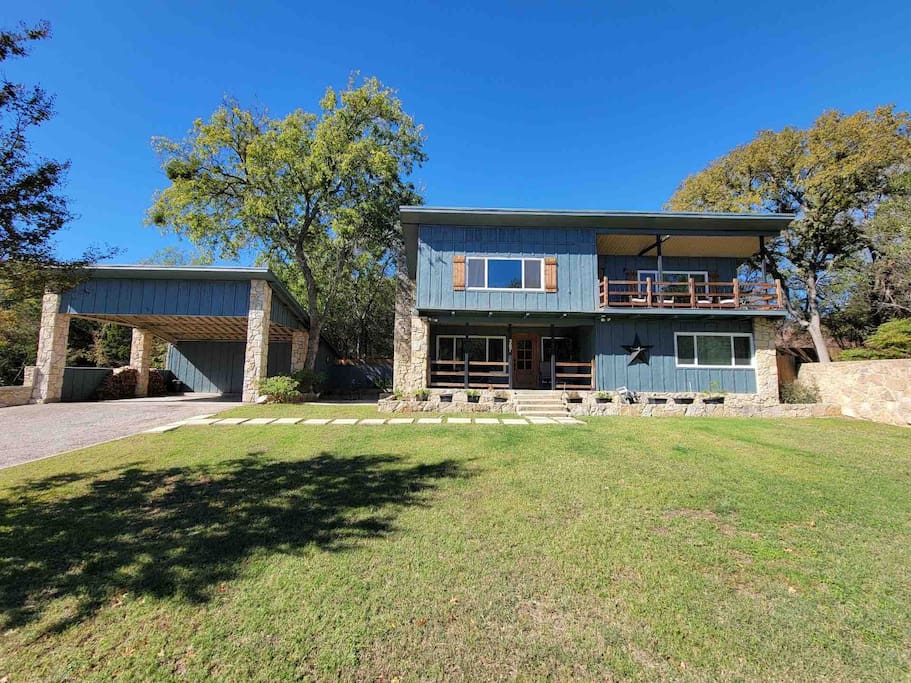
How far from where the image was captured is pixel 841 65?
42.1ft

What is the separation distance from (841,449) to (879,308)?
13265 millimetres

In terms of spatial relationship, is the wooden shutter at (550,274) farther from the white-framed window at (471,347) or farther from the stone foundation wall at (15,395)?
the stone foundation wall at (15,395)

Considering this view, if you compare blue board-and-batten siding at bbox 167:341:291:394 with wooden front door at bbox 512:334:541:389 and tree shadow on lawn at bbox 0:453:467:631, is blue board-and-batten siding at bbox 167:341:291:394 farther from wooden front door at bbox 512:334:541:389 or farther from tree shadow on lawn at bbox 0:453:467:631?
tree shadow on lawn at bbox 0:453:467:631

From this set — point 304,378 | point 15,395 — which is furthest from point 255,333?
point 15,395

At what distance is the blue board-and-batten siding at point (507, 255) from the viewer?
12.4m

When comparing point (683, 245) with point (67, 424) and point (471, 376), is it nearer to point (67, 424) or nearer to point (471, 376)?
point (471, 376)

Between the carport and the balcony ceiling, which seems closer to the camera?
the carport

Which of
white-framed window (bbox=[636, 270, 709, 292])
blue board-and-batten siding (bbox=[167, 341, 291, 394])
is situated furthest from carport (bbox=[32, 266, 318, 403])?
white-framed window (bbox=[636, 270, 709, 292])

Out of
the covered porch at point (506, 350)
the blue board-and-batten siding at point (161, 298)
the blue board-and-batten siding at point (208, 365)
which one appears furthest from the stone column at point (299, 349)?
the covered porch at point (506, 350)

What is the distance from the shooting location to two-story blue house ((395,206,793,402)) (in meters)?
12.2

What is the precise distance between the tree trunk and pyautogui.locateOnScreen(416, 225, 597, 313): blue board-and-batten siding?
38.1ft

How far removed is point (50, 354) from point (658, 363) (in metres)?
19.8

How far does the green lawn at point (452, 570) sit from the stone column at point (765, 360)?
810cm

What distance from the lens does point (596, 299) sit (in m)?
12.4
